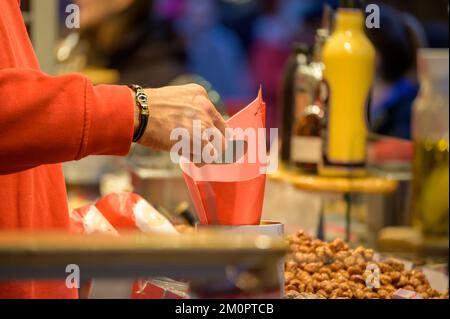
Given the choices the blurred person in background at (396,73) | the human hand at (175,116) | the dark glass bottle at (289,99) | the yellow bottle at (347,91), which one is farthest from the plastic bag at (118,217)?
the blurred person in background at (396,73)

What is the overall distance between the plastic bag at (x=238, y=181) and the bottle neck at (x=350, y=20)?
1.18 meters

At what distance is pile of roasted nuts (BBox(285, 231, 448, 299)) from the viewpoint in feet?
4.51

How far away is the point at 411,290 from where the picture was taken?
4.86ft

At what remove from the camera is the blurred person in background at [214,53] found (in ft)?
20.1

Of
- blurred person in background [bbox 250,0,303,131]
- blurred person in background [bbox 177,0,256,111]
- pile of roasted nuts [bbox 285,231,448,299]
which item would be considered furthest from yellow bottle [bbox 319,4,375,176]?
blurred person in background [bbox 250,0,303,131]

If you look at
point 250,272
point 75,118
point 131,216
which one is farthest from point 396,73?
point 250,272

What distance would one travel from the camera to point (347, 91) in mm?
2443

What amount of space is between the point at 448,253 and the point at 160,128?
1.09 meters

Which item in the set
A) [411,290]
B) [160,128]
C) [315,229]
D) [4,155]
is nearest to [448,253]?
[315,229]

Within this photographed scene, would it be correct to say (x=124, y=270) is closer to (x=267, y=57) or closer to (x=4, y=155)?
(x=4, y=155)

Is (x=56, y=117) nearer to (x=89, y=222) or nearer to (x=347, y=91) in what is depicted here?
(x=89, y=222)

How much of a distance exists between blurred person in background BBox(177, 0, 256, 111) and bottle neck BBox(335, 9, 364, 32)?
351cm

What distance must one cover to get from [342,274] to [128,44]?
4051 millimetres
